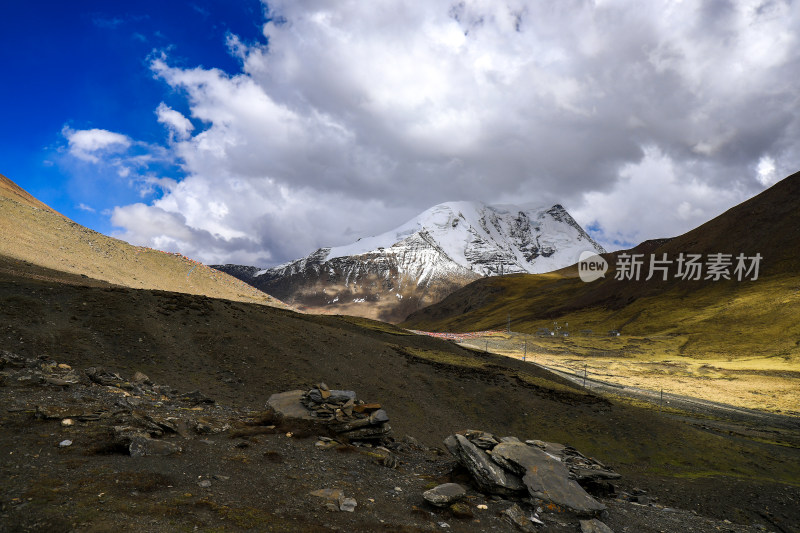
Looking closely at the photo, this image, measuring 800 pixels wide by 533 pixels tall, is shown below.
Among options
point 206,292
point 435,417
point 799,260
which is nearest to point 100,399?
point 435,417

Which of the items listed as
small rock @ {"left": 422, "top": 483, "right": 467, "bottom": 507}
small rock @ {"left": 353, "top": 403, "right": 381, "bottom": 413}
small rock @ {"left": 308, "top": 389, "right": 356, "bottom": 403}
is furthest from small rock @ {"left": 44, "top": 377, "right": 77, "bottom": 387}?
small rock @ {"left": 422, "top": 483, "right": 467, "bottom": 507}

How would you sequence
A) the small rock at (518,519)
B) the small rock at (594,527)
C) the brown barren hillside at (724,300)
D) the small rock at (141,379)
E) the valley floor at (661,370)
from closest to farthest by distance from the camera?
1. the small rock at (518,519)
2. the small rock at (594,527)
3. the small rock at (141,379)
4. the valley floor at (661,370)
5. the brown barren hillside at (724,300)

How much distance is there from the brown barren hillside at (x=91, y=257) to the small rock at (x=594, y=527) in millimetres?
47522

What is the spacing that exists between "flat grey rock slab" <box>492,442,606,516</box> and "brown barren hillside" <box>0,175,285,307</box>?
4474 centimetres

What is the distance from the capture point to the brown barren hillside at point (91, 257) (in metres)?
46.3

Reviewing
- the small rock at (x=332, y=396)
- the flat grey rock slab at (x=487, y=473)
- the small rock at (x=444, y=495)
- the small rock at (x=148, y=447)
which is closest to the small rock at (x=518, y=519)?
the flat grey rock slab at (x=487, y=473)

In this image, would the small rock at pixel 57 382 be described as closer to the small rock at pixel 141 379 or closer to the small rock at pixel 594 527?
the small rock at pixel 141 379

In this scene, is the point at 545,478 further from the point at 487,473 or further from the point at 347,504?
the point at 347,504

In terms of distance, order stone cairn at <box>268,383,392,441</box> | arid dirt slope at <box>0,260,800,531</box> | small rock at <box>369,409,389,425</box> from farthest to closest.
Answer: arid dirt slope at <box>0,260,800,531</box> → small rock at <box>369,409,389,425</box> → stone cairn at <box>268,383,392,441</box>

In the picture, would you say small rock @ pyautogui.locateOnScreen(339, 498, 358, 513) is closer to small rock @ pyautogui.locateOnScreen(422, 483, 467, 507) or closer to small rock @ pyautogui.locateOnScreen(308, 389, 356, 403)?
small rock @ pyautogui.locateOnScreen(422, 483, 467, 507)

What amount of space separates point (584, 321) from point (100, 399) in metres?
177

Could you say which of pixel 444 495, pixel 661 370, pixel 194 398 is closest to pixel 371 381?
pixel 194 398

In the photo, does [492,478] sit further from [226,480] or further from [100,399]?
[100,399]

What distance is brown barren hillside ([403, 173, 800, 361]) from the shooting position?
10531 cm
